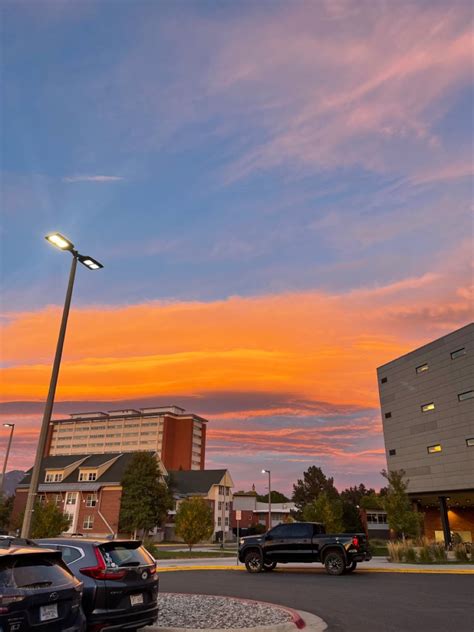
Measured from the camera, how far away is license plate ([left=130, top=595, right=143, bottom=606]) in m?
7.63

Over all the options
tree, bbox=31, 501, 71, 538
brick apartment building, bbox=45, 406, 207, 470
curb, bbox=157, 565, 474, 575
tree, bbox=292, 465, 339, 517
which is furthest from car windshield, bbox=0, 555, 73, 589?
brick apartment building, bbox=45, 406, 207, 470

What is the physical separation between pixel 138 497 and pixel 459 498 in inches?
1243

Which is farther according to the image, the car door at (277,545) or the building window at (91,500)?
the building window at (91,500)

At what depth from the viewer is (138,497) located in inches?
1941

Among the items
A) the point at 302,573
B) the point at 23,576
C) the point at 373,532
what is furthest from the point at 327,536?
the point at 373,532

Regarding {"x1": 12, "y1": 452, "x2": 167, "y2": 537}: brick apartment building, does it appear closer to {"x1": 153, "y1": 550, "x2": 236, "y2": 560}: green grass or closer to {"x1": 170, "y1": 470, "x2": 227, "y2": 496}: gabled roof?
{"x1": 170, "y1": 470, "x2": 227, "y2": 496}: gabled roof

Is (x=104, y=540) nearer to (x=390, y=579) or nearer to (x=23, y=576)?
(x=23, y=576)

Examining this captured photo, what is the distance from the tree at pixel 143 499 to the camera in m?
48.8

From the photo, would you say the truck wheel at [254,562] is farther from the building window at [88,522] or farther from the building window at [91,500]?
the building window at [91,500]

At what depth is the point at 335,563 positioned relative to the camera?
18.8m

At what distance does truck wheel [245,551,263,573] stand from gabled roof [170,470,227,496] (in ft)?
181

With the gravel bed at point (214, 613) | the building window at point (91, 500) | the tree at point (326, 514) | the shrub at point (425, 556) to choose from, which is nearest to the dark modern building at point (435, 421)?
the tree at point (326, 514)

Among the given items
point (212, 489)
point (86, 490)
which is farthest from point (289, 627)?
point (212, 489)

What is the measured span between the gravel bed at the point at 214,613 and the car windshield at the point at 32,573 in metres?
3.66
